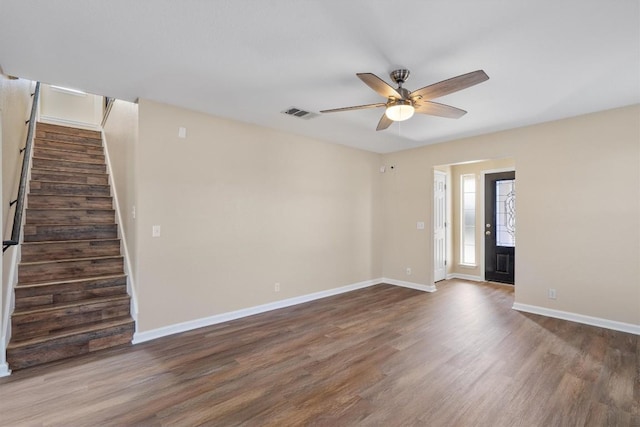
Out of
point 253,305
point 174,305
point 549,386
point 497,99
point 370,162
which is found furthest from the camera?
point 370,162

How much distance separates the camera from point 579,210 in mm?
3775

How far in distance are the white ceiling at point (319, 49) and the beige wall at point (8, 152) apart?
0.44 metres

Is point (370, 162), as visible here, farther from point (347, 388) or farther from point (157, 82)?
point (347, 388)

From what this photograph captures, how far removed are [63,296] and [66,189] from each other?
195 cm

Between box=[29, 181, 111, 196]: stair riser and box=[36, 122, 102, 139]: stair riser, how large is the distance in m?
1.64

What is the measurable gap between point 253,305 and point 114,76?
305cm

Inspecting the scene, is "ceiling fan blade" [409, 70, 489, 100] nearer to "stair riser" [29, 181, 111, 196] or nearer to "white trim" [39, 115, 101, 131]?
"stair riser" [29, 181, 111, 196]

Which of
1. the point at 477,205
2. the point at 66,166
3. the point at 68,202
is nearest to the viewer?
the point at 68,202

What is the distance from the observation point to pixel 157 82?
2.90 m

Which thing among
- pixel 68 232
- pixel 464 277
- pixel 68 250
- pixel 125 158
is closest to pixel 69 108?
pixel 125 158

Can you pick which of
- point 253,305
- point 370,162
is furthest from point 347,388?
point 370,162

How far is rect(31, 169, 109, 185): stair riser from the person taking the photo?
4.33 metres

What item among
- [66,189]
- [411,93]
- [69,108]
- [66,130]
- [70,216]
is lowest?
[70,216]

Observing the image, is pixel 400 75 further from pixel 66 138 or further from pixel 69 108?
pixel 69 108
